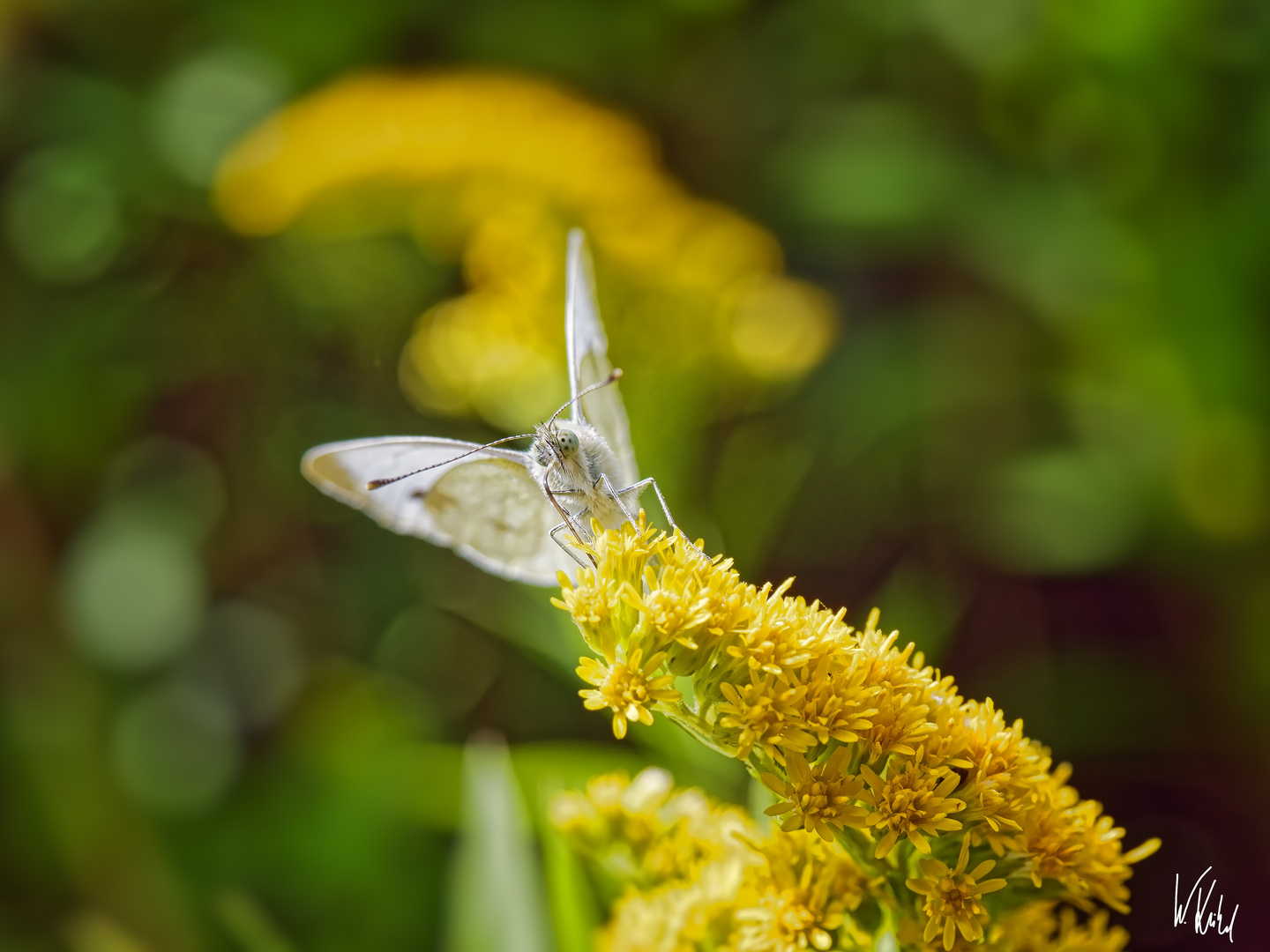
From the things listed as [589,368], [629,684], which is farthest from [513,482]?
[629,684]

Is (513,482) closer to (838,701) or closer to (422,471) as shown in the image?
(422,471)

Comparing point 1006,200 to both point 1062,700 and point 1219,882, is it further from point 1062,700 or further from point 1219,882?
point 1219,882

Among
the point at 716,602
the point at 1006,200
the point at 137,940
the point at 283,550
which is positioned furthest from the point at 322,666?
the point at 1006,200

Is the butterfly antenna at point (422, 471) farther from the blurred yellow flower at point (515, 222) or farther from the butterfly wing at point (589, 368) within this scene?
the blurred yellow flower at point (515, 222)

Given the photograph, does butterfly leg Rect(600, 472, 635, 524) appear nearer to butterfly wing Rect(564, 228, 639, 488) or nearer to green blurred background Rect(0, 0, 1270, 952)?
butterfly wing Rect(564, 228, 639, 488)

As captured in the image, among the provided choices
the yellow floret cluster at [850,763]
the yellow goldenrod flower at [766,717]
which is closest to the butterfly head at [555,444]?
the yellow floret cluster at [850,763]
